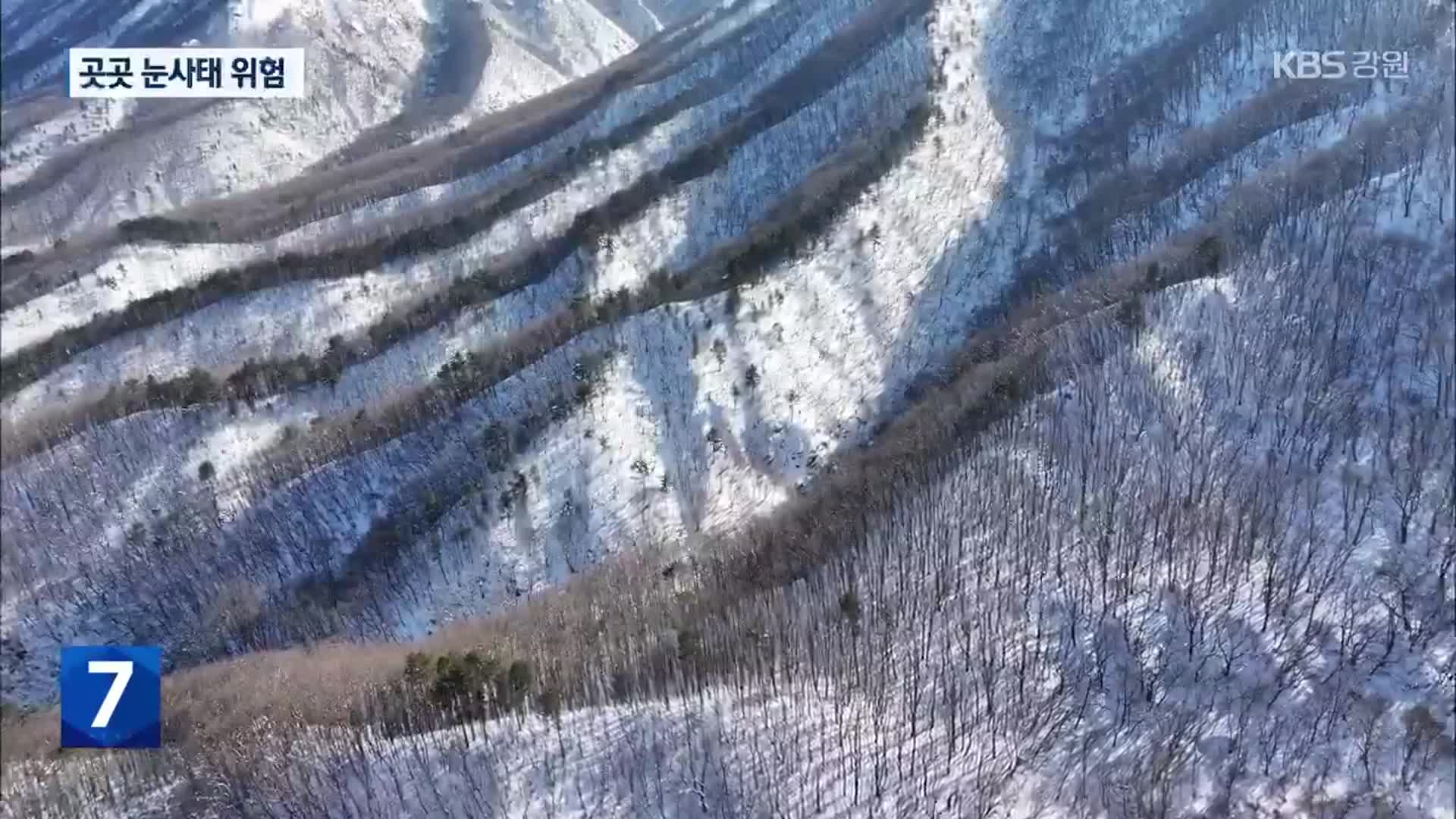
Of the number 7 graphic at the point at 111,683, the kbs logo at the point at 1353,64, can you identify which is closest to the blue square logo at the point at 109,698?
the number 7 graphic at the point at 111,683

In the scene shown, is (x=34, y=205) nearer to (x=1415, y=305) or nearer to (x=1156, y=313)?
(x=1156, y=313)

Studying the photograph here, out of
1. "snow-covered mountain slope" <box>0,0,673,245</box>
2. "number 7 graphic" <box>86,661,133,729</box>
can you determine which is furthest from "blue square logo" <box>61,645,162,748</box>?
"snow-covered mountain slope" <box>0,0,673,245</box>

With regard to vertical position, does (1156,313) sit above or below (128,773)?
above

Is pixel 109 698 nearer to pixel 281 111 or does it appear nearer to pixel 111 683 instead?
pixel 111 683

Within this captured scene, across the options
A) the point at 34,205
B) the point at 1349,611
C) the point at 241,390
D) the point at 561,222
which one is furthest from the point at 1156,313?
the point at 34,205

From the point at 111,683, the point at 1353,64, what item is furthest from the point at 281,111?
the point at 1353,64

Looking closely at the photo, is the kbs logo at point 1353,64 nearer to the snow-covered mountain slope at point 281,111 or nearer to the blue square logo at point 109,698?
the snow-covered mountain slope at point 281,111
